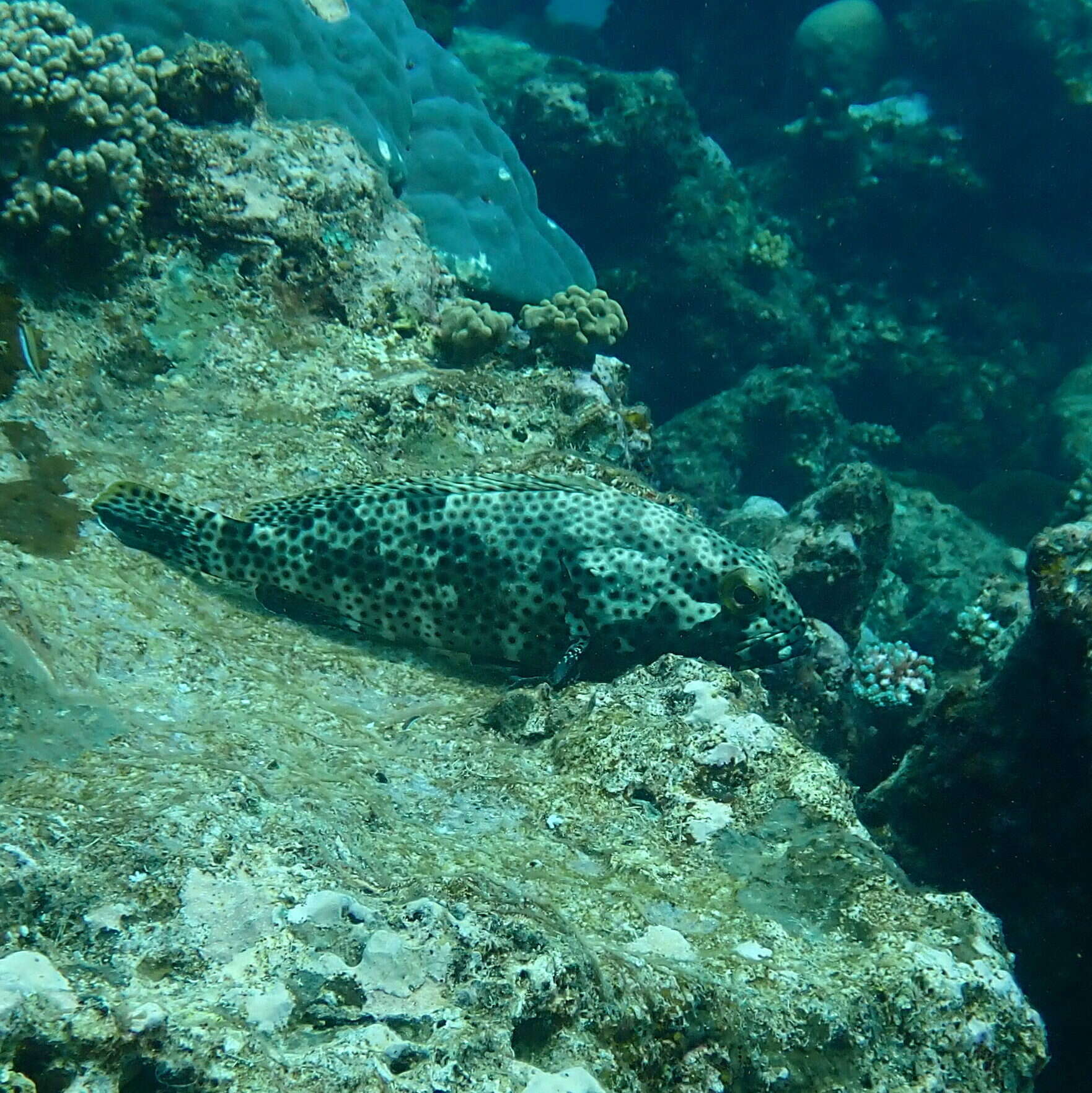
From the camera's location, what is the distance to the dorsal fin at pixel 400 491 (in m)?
4.70

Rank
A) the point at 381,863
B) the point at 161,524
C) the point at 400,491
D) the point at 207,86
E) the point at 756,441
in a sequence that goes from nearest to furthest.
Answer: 1. the point at 381,863
2. the point at 161,524
3. the point at 400,491
4. the point at 207,86
5. the point at 756,441

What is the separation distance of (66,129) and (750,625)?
5900 millimetres

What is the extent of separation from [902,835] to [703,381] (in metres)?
12.4

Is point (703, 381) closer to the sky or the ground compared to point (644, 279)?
closer to the ground

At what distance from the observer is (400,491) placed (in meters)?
→ 4.75

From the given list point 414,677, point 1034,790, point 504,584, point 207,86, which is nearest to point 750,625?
point 504,584

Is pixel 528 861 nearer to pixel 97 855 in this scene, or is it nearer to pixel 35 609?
pixel 97 855

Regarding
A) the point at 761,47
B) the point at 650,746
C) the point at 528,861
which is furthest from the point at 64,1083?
the point at 761,47

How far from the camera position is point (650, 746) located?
351 centimetres

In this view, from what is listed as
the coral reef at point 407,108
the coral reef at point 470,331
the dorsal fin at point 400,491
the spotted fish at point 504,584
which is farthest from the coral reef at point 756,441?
the spotted fish at point 504,584

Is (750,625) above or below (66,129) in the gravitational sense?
below

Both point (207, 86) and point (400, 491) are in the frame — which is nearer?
point (400, 491)

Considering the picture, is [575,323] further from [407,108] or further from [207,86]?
[407,108]

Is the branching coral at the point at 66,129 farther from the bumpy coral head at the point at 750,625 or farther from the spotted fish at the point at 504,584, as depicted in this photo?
the bumpy coral head at the point at 750,625
